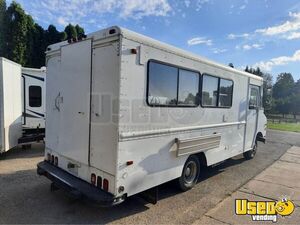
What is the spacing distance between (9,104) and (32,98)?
1.92m

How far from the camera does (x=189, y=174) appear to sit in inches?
210

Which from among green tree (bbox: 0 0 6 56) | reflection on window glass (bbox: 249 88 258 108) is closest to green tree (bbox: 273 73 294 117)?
reflection on window glass (bbox: 249 88 258 108)

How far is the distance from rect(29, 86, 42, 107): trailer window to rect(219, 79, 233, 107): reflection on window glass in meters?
7.08

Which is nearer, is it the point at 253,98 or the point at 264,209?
the point at 264,209

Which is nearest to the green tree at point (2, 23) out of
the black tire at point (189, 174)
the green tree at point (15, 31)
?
the green tree at point (15, 31)

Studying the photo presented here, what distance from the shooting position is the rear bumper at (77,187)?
3.41 meters

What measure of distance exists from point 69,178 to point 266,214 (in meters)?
3.75

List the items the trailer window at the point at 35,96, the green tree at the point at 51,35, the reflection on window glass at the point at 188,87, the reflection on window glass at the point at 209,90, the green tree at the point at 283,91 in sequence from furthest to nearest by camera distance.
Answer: the green tree at the point at 283,91 → the green tree at the point at 51,35 → the trailer window at the point at 35,96 → the reflection on window glass at the point at 209,90 → the reflection on window glass at the point at 188,87

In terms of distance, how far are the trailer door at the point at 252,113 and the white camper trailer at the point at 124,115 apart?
2615 millimetres

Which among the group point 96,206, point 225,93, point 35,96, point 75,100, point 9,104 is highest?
point 225,93

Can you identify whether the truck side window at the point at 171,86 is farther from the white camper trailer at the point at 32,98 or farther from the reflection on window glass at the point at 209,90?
the white camper trailer at the point at 32,98

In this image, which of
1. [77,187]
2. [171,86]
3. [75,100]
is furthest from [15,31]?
[77,187]

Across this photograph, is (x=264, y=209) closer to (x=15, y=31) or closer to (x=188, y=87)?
(x=188, y=87)

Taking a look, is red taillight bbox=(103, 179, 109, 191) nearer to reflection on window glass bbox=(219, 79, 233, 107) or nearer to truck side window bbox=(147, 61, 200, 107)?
truck side window bbox=(147, 61, 200, 107)
